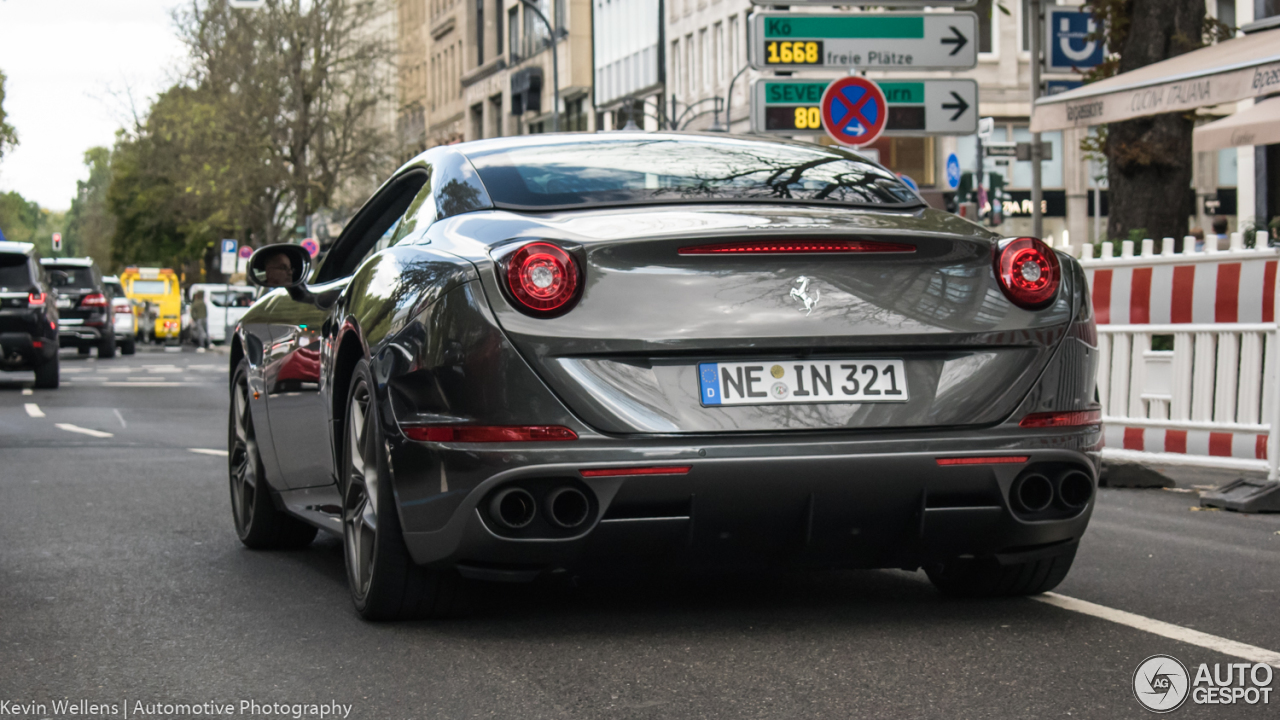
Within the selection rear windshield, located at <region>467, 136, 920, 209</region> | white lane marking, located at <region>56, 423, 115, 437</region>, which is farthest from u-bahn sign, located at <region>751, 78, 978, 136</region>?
rear windshield, located at <region>467, 136, 920, 209</region>

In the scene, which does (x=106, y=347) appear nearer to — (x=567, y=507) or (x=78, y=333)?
(x=78, y=333)

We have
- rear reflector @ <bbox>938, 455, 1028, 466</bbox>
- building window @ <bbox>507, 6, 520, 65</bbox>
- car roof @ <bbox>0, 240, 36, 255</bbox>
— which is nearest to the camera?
rear reflector @ <bbox>938, 455, 1028, 466</bbox>

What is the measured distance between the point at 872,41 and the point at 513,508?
12522 mm

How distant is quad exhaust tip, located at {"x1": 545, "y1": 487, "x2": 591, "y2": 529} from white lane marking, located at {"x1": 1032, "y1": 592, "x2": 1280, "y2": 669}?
1557 mm

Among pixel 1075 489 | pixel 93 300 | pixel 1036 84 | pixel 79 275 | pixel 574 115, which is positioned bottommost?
pixel 93 300

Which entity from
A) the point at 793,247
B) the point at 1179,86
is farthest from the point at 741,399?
the point at 1179,86

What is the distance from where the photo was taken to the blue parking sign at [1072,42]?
1714 centimetres

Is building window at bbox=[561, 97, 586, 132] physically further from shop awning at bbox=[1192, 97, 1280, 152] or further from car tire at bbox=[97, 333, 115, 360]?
shop awning at bbox=[1192, 97, 1280, 152]

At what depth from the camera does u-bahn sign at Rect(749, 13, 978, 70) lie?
54.4 feet

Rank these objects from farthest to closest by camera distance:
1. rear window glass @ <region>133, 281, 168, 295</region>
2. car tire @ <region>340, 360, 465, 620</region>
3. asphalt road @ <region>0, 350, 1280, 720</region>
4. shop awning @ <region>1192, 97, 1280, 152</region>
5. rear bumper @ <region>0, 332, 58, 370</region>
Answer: rear window glass @ <region>133, 281, 168, 295</region> < rear bumper @ <region>0, 332, 58, 370</region> < shop awning @ <region>1192, 97, 1280, 152</region> < car tire @ <region>340, 360, 465, 620</region> < asphalt road @ <region>0, 350, 1280, 720</region>

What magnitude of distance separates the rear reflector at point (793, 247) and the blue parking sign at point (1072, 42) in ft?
42.1

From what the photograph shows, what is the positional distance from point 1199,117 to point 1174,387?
22.1ft

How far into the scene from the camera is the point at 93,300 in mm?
37594

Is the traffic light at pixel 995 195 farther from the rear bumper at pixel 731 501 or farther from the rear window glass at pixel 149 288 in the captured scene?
the rear window glass at pixel 149 288
